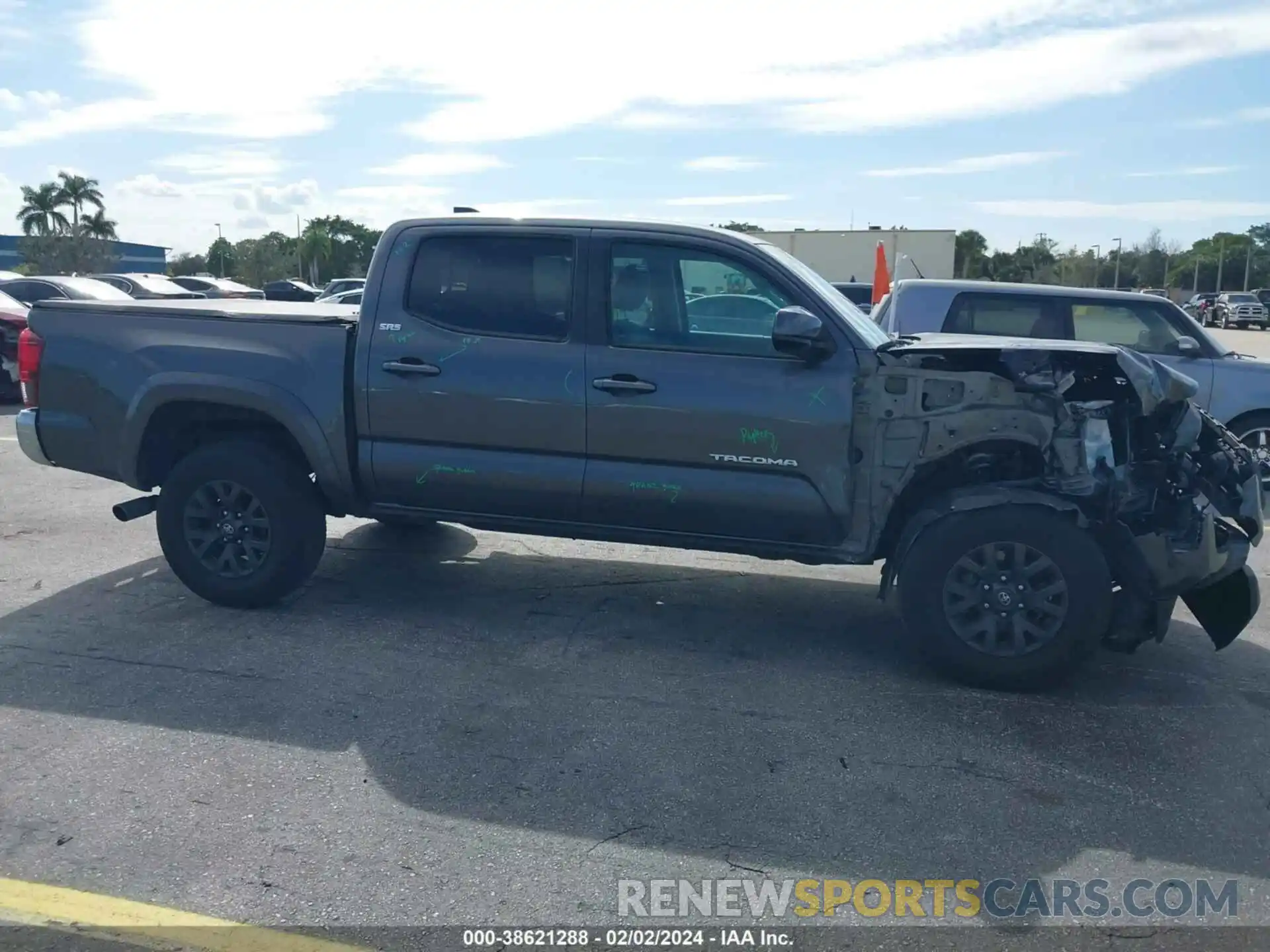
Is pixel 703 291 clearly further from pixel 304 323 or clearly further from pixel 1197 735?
pixel 1197 735

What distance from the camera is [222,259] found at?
6606 centimetres

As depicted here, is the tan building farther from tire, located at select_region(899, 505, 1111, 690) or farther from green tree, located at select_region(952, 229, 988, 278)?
tire, located at select_region(899, 505, 1111, 690)

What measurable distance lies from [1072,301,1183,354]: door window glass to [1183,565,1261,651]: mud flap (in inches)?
171

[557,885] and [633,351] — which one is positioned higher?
[633,351]

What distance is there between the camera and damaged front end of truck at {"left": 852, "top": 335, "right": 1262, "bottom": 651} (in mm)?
4789

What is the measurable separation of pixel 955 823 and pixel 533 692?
1847 millimetres

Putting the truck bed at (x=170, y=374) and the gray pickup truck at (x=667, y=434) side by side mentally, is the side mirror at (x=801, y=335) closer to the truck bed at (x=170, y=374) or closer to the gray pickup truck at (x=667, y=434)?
the gray pickup truck at (x=667, y=434)

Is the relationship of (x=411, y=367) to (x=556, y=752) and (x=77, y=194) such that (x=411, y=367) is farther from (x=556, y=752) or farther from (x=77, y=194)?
(x=77, y=194)

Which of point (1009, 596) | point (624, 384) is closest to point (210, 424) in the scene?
point (624, 384)

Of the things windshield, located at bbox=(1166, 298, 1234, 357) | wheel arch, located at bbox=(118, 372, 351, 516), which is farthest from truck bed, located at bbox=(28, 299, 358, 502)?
windshield, located at bbox=(1166, 298, 1234, 357)

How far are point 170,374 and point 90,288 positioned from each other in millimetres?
13386

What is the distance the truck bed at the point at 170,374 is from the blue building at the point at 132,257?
80.7 meters

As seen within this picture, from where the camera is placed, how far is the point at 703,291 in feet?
17.3

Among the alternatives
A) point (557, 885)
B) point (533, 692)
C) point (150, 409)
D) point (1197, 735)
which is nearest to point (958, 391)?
point (1197, 735)
